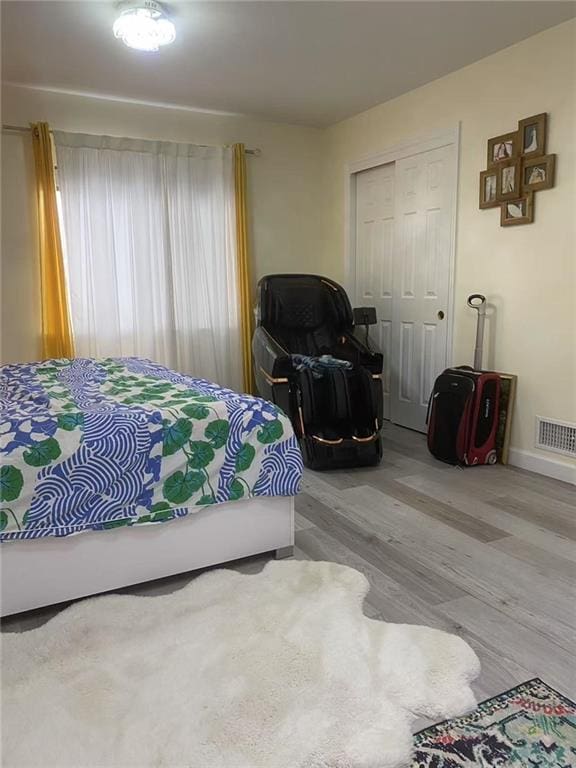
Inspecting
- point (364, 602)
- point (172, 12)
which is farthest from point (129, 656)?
point (172, 12)

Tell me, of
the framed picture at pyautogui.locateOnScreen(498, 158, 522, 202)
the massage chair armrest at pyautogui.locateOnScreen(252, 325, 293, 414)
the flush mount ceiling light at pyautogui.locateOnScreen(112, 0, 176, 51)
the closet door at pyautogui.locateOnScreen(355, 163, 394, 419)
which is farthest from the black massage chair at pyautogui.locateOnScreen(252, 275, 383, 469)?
the flush mount ceiling light at pyautogui.locateOnScreen(112, 0, 176, 51)

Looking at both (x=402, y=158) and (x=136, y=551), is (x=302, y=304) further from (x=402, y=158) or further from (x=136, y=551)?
(x=136, y=551)

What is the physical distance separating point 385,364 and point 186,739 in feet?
12.3

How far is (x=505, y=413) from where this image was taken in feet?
11.8

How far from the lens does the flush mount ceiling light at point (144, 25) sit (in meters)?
2.80

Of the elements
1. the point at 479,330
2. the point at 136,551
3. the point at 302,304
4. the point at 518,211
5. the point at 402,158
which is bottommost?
the point at 136,551

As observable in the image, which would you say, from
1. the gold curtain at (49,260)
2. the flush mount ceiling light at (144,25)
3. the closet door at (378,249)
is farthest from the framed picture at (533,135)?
the gold curtain at (49,260)

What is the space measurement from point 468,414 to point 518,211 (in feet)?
4.21

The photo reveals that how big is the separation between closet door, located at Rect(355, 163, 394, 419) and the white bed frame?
2.70m

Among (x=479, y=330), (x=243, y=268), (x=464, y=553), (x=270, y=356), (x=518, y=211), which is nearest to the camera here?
(x=464, y=553)

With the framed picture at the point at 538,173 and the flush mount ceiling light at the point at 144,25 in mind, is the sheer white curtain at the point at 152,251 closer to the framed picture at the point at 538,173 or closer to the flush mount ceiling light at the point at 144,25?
the flush mount ceiling light at the point at 144,25

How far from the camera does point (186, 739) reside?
55.9 inches

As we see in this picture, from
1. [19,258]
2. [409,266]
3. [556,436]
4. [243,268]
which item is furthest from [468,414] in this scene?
[19,258]

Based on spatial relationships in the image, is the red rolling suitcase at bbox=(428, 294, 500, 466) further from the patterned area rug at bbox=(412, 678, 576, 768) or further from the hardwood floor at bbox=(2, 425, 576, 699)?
the patterned area rug at bbox=(412, 678, 576, 768)
